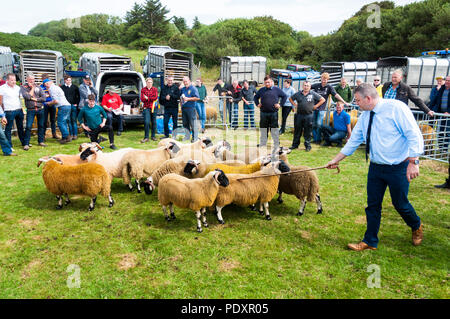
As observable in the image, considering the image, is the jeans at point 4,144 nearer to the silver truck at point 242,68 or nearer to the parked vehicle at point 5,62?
the parked vehicle at point 5,62

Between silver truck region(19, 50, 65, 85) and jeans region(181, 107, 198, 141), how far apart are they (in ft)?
36.3

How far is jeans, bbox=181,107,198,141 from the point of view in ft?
37.6

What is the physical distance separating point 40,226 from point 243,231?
368 centimetres

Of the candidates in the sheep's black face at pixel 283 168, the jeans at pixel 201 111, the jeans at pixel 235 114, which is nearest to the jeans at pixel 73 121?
the jeans at pixel 201 111

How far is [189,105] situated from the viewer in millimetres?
11469

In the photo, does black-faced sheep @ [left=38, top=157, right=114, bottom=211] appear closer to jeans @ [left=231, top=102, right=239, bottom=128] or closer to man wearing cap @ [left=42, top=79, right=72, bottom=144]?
man wearing cap @ [left=42, top=79, right=72, bottom=144]

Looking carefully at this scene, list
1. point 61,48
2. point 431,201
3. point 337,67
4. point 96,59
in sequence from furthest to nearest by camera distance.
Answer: point 61,48
point 337,67
point 96,59
point 431,201

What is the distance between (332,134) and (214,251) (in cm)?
841

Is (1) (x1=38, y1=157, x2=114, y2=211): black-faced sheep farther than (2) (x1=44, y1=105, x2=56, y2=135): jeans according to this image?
No

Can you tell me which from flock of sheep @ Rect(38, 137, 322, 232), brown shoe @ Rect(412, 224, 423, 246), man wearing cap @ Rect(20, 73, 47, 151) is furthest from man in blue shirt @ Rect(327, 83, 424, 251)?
man wearing cap @ Rect(20, 73, 47, 151)

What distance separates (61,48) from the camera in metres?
50.2

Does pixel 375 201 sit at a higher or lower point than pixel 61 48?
lower
